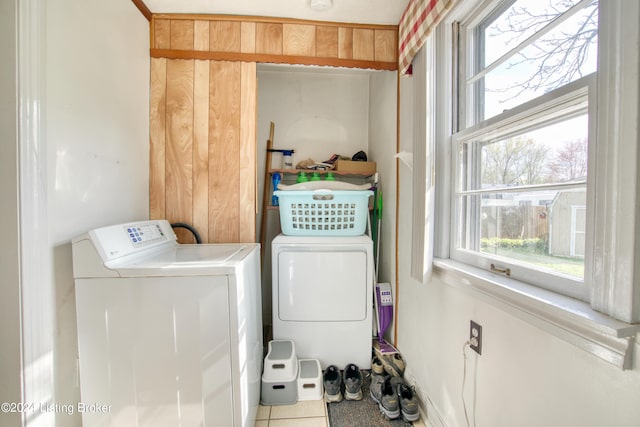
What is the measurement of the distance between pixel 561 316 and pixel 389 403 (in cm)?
105

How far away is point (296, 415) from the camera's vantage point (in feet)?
4.40

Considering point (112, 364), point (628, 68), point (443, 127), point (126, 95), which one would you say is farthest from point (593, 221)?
point (126, 95)

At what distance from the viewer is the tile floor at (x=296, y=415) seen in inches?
50.8

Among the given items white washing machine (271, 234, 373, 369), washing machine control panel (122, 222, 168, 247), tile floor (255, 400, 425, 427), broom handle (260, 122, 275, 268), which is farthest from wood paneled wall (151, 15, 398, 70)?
tile floor (255, 400, 425, 427)

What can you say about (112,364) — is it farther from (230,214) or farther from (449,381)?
(449,381)

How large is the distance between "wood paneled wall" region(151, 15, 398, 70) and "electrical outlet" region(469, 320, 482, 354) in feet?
5.45

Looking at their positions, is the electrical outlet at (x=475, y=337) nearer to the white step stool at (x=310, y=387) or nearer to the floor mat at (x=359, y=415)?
the floor mat at (x=359, y=415)

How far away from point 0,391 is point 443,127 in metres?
2.10

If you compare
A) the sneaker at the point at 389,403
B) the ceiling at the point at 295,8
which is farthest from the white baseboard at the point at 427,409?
the ceiling at the point at 295,8

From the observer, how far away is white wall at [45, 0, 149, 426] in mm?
993

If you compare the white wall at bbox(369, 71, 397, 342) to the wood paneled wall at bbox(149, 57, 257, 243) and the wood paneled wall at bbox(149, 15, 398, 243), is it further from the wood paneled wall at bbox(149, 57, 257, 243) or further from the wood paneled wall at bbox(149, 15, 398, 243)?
the wood paneled wall at bbox(149, 57, 257, 243)

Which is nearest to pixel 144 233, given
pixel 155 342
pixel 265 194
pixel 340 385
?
pixel 155 342

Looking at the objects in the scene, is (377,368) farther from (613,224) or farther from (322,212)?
(613,224)

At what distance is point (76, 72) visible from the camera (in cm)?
108
